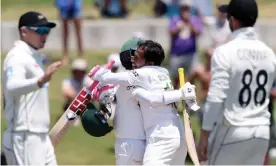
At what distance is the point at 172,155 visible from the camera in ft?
27.0

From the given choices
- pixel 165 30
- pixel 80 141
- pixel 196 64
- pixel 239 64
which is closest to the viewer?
pixel 239 64

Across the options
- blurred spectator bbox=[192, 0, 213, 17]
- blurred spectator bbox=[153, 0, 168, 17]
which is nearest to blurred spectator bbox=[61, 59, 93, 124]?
blurred spectator bbox=[192, 0, 213, 17]

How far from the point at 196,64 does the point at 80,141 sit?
284 centimetres

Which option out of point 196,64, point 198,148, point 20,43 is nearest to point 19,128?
point 20,43

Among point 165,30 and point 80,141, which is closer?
point 80,141

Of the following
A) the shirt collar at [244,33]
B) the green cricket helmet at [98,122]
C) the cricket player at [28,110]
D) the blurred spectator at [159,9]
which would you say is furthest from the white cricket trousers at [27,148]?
the blurred spectator at [159,9]

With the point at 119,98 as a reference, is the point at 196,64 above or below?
below

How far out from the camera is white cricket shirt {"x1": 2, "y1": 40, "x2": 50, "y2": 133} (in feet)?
29.7

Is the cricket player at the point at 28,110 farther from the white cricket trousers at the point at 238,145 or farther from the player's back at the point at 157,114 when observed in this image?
the white cricket trousers at the point at 238,145

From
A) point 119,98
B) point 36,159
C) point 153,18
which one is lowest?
point 153,18

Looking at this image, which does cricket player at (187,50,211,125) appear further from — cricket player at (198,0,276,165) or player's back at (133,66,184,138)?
player's back at (133,66,184,138)

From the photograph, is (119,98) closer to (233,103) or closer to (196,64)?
(233,103)

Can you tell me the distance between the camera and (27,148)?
922 cm

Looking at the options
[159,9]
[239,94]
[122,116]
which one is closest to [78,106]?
[122,116]
